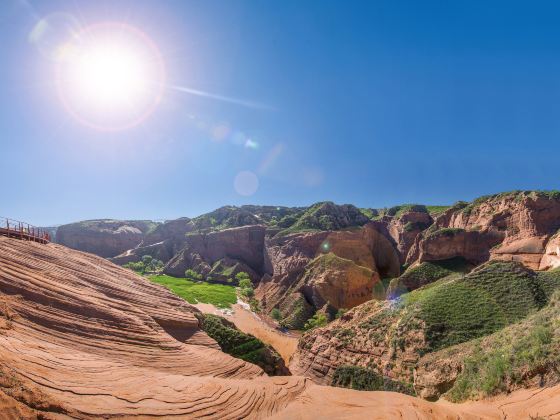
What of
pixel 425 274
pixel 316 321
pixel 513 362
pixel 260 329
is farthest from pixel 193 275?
pixel 513 362

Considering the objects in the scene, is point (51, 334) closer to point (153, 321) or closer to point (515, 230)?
point (153, 321)

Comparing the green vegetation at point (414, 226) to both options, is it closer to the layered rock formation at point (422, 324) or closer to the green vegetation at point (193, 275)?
the layered rock formation at point (422, 324)

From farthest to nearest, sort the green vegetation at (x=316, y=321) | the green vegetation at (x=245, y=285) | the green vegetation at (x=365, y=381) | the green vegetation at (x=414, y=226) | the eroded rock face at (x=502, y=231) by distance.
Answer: the green vegetation at (x=414, y=226) < the green vegetation at (x=245, y=285) < the eroded rock face at (x=502, y=231) < the green vegetation at (x=316, y=321) < the green vegetation at (x=365, y=381)

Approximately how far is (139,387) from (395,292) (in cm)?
5460

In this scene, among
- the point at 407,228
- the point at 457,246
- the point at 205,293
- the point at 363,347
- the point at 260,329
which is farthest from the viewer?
the point at 407,228

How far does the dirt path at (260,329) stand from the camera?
4353cm

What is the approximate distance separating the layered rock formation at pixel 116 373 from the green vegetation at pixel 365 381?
879 cm

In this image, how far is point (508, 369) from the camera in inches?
559

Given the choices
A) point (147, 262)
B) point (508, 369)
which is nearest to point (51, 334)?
point (508, 369)

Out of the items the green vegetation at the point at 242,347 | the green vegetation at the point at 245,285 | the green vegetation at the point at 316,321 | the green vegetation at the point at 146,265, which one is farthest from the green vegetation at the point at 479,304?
the green vegetation at the point at 146,265

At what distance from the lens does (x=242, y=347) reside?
2670cm

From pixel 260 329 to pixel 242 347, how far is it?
2571 cm

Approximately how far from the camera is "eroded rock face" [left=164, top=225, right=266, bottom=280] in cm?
10056

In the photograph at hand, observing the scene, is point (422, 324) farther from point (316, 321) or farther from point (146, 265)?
point (146, 265)
